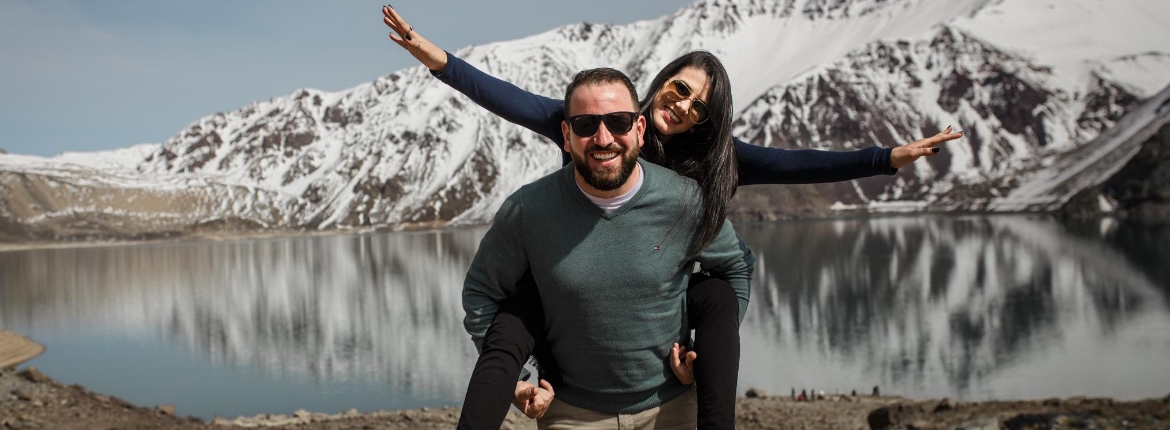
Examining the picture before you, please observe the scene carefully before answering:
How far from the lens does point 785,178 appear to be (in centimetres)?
374

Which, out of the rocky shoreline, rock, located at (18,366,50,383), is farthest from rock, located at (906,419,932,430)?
rock, located at (18,366,50,383)

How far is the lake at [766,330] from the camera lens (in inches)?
1003

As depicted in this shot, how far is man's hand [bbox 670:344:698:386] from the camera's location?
3.24 metres

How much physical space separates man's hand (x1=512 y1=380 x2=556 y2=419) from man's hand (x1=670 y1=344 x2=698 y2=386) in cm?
49

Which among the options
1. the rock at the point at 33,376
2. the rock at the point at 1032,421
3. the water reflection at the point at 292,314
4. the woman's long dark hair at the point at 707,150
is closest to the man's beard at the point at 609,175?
the woman's long dark hair at the point at 707,150

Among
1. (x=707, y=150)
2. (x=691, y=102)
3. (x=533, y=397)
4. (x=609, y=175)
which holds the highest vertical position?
(x=691, y=102)

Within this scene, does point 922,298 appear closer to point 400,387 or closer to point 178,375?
point 400,387

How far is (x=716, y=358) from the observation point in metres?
3.18

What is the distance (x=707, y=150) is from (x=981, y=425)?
993cm

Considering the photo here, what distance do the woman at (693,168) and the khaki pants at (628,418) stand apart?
0.09 meters

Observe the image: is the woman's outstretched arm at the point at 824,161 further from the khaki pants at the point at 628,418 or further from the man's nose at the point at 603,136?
the khaki pants at the point at 628,418

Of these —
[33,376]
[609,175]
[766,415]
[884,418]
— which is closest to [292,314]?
[33,376]

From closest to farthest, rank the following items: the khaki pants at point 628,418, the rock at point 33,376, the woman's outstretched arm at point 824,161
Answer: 1. the khaki pants at point 628,418
2. the woman's outstretched arm at point 824,161
3. the rock at point 33,376

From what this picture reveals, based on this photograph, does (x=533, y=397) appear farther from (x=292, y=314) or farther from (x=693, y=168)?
(x=292, y=314)
